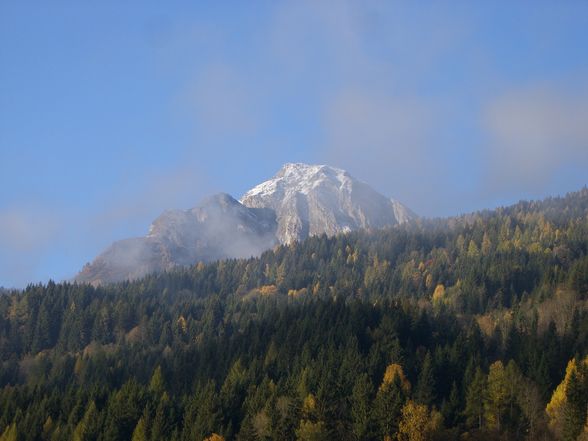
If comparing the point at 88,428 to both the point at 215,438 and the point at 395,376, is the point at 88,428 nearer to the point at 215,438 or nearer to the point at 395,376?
the point at 215,438

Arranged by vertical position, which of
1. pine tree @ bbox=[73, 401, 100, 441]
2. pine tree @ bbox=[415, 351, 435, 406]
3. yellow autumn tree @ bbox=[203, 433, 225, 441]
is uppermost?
pine tree @ bbox=[415, 351, 435, 406]

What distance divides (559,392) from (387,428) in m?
27.5

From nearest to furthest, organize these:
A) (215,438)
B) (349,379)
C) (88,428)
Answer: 1. (215,438)
2. (88,428)
3. (349,379)

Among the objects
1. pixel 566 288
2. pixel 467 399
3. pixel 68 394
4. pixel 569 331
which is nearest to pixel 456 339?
pixel 569 331

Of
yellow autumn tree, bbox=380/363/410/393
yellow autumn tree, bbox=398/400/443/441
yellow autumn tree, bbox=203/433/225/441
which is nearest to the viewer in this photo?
yellow autumn tree, bbox=398/400/443/441

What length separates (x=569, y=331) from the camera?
138m

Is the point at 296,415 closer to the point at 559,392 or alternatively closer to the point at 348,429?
the point at 348,429

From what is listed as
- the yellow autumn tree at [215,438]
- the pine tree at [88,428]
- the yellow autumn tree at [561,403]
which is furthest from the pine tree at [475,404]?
the pine tree at [88,428]

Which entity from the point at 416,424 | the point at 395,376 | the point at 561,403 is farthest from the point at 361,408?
the point at 561,403

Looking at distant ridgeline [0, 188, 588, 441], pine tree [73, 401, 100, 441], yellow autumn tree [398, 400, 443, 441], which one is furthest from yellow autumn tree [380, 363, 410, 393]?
pine tree [73, 401, 100, 441]

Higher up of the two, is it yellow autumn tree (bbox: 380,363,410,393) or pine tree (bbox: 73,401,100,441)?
yellow autumn tree (bbox: 380,363,410,393)

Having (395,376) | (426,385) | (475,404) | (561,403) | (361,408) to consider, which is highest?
(395,376)

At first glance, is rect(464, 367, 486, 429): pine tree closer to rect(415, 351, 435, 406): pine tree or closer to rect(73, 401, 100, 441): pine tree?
rect(415, 351, 435, 406): pine tree

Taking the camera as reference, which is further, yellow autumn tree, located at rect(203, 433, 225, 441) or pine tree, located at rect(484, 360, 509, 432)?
pine tree, located at rect(484, 360, 509, 432)
